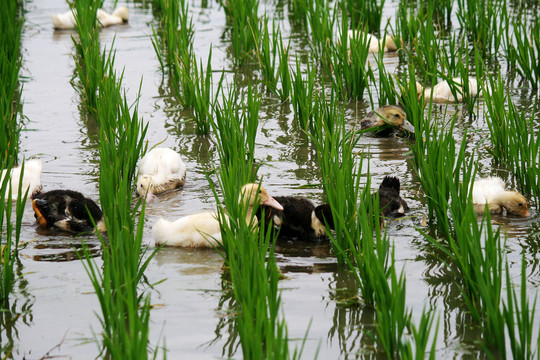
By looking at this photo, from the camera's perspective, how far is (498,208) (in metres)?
5.04

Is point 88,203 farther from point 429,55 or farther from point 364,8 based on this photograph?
point 364,8

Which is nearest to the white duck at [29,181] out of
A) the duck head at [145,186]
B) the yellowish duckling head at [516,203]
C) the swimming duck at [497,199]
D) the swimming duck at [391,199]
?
the duck head at [145,186]

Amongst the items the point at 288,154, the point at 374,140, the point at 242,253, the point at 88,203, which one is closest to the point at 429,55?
the point at 374,140

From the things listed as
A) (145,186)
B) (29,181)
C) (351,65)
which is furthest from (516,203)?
(29,181)

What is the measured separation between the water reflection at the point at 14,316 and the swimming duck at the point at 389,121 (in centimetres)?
338

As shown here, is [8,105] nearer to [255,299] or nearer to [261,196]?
[261,196]

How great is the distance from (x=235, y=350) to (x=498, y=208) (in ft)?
7.46

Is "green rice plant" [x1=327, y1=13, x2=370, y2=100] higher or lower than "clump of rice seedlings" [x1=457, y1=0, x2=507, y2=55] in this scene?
lower

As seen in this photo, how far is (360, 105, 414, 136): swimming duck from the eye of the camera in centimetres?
666

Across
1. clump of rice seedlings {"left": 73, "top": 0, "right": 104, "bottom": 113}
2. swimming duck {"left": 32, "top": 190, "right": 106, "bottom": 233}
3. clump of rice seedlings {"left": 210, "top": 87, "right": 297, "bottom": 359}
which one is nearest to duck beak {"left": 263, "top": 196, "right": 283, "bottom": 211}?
clump of rice seedlings {"left": 210, "top": 87, "right": 297, "bottom": 359}

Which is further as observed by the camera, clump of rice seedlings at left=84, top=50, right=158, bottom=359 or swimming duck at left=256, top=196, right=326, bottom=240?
swimming duck at left=256, top=196, right=326, bottom=240

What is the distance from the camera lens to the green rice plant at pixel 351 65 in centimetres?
720

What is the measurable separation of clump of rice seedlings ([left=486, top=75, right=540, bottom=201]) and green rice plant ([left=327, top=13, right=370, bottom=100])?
151 cm

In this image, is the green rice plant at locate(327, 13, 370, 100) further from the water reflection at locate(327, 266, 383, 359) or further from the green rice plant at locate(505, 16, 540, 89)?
the water reflection at locate(327, 266, 383, 359)
